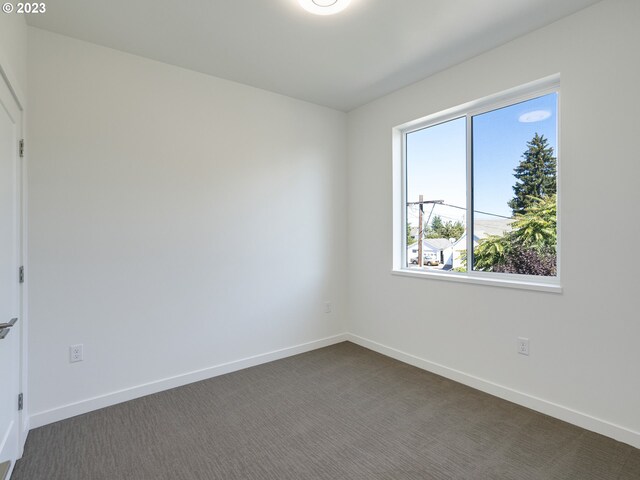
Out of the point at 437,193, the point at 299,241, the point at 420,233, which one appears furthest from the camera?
the point at 299,241

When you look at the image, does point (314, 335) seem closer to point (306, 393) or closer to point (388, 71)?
point (306, 393)

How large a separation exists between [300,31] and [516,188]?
2.01 metres

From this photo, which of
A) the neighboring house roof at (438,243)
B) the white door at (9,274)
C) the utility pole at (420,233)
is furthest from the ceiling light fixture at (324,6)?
the neighboring house roof at (438,243)

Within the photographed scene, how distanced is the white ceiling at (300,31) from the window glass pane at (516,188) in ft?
1.95

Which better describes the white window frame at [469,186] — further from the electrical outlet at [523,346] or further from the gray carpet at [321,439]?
the gray carpet at [321,439]

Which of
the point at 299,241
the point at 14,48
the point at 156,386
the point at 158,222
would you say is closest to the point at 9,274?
the point at 158,222

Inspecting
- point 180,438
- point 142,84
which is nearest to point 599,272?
point 180,438

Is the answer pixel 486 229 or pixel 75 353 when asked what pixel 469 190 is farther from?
pixel 75 353

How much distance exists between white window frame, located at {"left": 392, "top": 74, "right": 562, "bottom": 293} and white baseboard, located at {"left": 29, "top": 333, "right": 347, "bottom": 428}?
1.37m

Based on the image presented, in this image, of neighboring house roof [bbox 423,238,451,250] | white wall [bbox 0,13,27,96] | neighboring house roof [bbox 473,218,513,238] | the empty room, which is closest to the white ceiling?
the empty room

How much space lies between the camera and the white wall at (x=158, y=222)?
234 cm

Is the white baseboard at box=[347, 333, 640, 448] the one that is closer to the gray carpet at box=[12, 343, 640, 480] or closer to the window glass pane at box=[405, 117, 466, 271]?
the gray carpet at box=[12, 343, 640, 480]

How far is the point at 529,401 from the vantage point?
245 centimetres

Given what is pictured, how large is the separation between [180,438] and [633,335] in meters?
2.81
